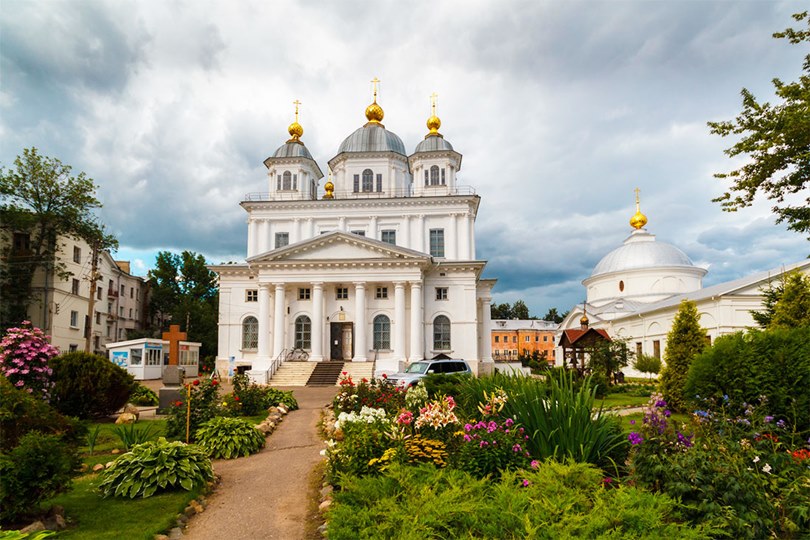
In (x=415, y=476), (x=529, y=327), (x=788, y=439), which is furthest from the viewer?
(x=529, y=327)

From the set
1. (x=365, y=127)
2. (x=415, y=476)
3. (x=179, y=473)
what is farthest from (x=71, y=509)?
(x=365, y=127)

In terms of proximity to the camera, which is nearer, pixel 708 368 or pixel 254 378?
pixel 708 368

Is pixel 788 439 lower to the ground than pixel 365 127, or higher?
lower

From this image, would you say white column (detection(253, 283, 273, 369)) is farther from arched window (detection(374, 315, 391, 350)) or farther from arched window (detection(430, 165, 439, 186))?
arched window (detection(430, 165, 439, 186))

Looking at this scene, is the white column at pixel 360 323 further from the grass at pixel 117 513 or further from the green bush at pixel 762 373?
the grass at pixel 117 513

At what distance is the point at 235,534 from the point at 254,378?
25205mm

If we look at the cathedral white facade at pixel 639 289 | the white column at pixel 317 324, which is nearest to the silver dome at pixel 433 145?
the white column at pixel 317 324

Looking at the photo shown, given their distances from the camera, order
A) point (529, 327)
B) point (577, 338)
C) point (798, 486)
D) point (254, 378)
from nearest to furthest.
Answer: point (798, 486), point (577, 338), point (254, 378), point (529, 327)

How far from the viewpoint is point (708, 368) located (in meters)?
10.0

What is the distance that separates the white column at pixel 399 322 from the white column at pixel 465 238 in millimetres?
6946

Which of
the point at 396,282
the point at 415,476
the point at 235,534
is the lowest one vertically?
the point at 235,534

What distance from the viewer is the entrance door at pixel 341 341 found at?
1362 inches

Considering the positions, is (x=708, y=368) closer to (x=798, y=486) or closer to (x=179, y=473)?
(x=798, y=486)

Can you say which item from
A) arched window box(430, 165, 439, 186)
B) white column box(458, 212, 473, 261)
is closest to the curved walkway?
white column box(458, 212, 473, 261)
